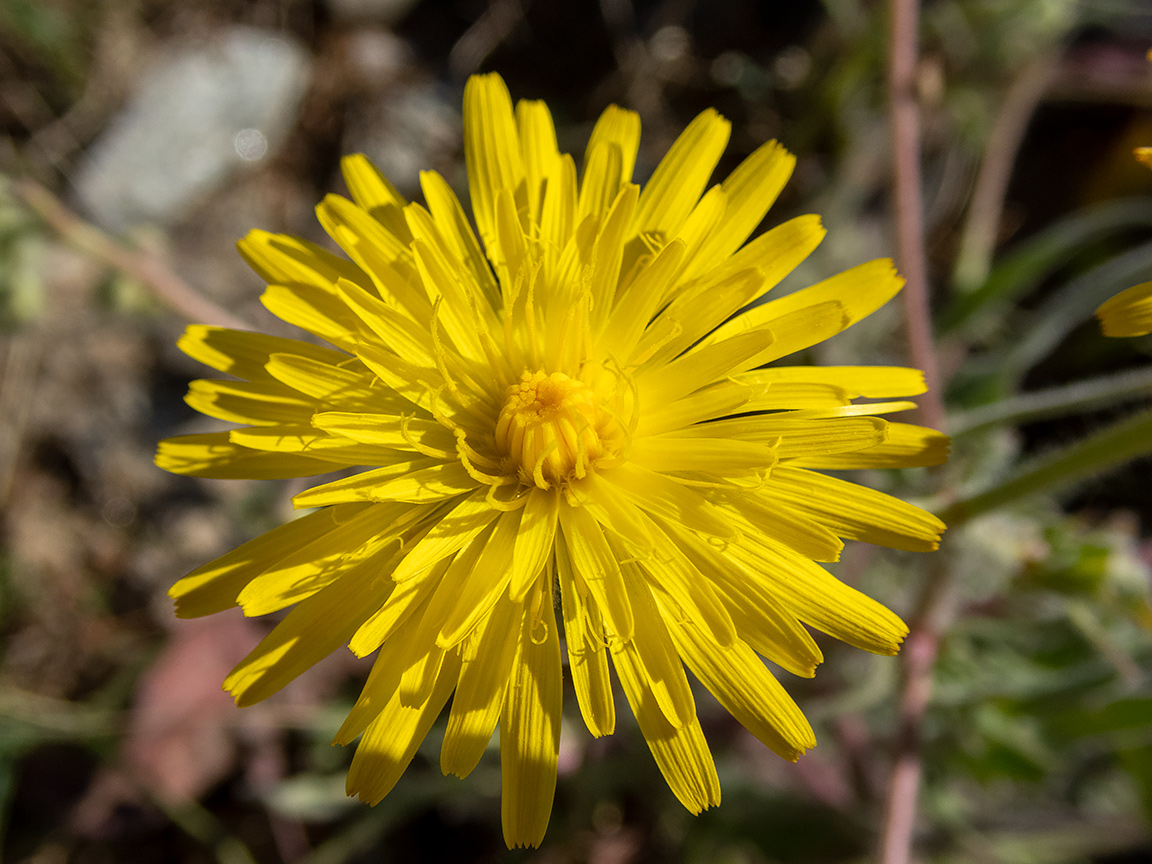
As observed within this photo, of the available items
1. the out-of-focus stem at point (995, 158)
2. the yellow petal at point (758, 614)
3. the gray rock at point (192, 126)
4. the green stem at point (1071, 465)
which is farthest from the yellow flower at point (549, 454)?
the gray rock at point (192, 126)

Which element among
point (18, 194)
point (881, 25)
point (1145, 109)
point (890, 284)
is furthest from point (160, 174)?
point (1145, 109)

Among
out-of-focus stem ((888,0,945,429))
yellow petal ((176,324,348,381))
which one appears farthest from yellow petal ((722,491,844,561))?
out-of-focus stem ((888,0,945,429))

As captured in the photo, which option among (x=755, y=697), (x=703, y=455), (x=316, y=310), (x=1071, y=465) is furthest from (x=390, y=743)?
(x=1071, y=465)

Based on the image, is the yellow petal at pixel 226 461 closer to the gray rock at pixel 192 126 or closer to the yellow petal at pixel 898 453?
the yellow petal at pixel 898 453

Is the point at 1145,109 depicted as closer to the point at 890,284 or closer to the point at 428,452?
the point at 890,284

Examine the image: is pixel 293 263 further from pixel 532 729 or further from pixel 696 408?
pixel 532 729

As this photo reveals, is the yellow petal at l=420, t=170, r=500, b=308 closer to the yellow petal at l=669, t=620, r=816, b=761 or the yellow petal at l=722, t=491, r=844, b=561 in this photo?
the yellow petal at l=722, t=491, r=844, b=561
